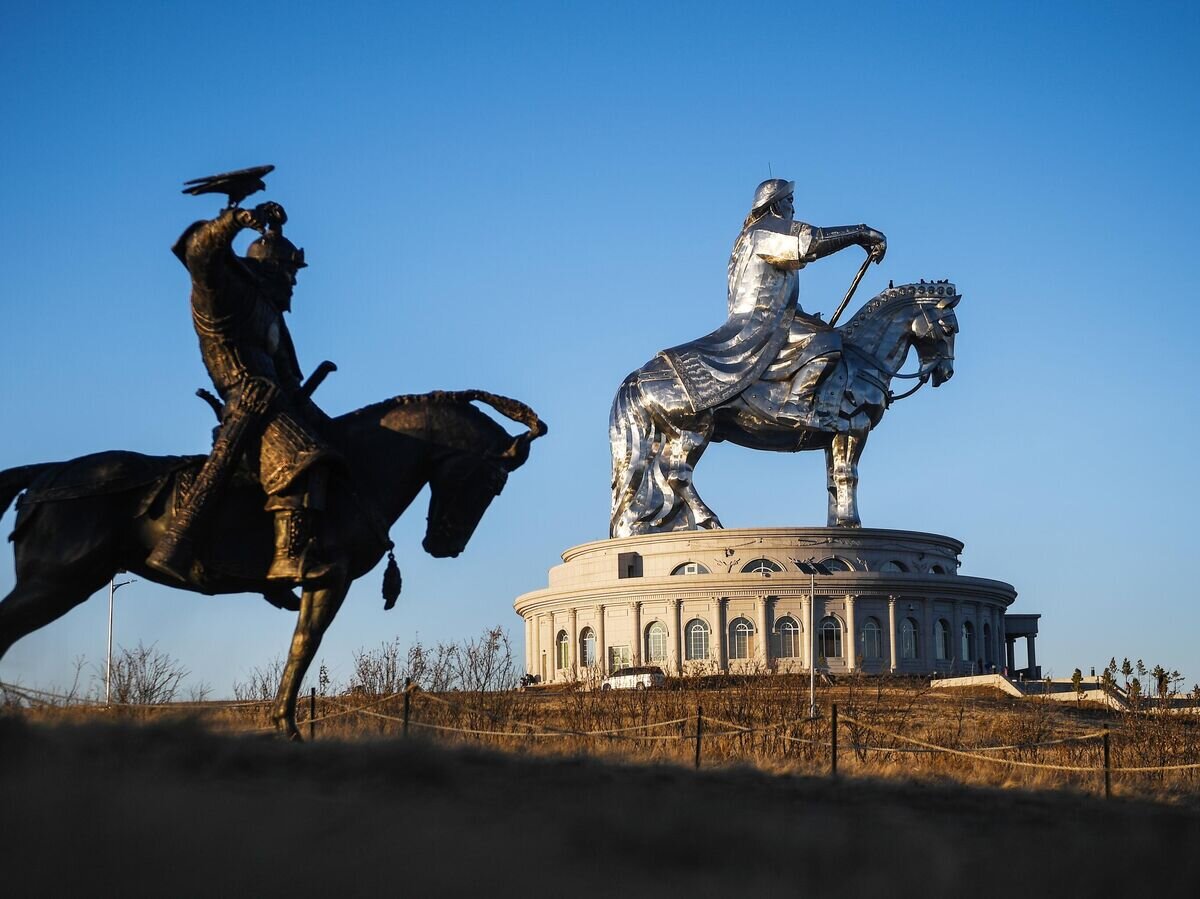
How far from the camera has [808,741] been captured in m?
17.4

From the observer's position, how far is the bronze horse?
342 inches

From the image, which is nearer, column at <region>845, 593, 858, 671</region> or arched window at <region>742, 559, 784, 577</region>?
column at <region>845, 593, 858, 671</region>

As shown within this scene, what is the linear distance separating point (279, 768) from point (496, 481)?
86.1 inches

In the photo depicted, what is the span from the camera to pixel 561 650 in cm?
4628

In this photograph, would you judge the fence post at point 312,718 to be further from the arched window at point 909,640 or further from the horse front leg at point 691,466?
the arched window at point 909,640

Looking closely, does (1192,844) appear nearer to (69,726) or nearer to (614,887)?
(614,887)

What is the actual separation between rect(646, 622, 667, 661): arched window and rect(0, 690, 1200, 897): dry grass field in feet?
107

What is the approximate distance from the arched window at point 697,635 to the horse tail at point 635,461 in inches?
115

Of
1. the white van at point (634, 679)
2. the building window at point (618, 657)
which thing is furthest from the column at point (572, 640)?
the white van at point (634, 679)

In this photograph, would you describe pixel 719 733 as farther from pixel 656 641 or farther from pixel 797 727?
pixel 656 641

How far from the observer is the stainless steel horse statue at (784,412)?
41438mm

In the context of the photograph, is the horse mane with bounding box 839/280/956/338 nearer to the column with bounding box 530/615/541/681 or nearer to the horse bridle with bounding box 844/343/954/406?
the horse bridle with bounding box 844/343/954/406

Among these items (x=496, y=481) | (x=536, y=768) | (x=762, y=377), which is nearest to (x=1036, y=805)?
(x=536, y=768)

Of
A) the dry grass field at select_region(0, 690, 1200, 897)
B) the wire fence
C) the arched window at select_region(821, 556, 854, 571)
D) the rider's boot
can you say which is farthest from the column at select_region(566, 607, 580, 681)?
the rider's boot
